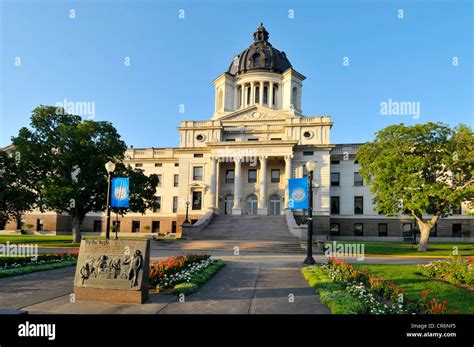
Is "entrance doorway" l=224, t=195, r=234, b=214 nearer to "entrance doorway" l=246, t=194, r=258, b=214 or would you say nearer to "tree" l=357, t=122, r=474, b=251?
"entrance doorway" l=246, t=194, r=258, b=214

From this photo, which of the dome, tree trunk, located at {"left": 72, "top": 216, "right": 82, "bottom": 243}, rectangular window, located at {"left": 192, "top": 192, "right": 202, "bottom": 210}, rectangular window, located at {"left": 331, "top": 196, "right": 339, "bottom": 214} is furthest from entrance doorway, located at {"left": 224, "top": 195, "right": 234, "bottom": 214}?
the dome

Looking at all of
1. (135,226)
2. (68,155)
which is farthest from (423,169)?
(135,226)

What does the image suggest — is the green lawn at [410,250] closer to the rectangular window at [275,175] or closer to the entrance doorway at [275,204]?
the entrance doorway at [275,204]

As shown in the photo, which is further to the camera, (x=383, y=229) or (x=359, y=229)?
(x=359, y=229)

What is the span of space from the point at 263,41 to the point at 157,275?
67748 mm

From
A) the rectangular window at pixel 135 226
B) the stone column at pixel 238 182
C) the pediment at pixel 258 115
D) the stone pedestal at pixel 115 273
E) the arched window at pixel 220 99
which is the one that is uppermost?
the arched window at pixel 220 99

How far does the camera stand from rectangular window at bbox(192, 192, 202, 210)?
52.2 m

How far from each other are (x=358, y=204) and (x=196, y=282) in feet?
153

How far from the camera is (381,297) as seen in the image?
10.8 metres

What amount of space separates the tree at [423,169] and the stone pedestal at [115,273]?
27.0m

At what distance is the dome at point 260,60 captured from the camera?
64938 millimetres

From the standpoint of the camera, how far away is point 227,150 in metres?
50.2

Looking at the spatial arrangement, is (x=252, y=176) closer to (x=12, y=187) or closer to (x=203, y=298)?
(x=12, y=187)

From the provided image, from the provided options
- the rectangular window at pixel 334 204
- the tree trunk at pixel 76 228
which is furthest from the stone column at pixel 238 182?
the tree trunk at pixel 76 228
